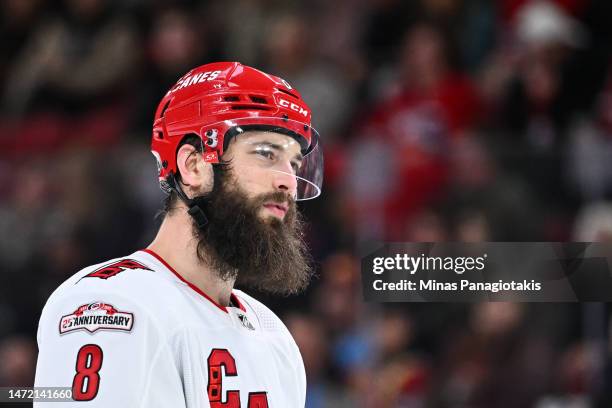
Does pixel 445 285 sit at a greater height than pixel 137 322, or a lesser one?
greater

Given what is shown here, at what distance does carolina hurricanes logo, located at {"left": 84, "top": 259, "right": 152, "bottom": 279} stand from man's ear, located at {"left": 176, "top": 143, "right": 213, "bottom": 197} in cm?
26

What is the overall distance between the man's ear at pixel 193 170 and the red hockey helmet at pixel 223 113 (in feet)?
0.07

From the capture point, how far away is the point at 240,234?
2.59 meters

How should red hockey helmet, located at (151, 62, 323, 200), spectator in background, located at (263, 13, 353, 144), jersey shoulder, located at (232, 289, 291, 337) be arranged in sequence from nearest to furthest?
red hockey helmet, located at (151, 62, 323, 200)
jersey shoulder, located at (232, 289, 291, 337)
spectator in background, located at (263, 13, 353, 144)

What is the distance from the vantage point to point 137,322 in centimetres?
223

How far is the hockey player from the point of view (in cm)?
225

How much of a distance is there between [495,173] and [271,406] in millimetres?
2638

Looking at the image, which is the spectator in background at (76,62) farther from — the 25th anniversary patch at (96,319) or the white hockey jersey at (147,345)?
the 25th anniversary patch at (96,319)

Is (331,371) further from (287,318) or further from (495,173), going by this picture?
(495,173)

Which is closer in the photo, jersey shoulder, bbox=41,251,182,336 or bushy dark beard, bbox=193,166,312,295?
jersey shoulder, bbox=41,251,182,336

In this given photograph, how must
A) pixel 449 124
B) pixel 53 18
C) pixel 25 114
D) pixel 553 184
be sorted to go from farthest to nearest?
pixel 53 18 → pixel 25 114 → pixel 449 124 → pixel 553 184

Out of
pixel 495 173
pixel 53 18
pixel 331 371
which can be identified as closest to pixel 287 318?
pixel 331 371

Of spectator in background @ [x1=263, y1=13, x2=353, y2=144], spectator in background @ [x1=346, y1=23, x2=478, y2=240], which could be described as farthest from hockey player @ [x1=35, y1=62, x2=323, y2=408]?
spectator in background @ [x1=263, y1=13, x2=353, y2=144]

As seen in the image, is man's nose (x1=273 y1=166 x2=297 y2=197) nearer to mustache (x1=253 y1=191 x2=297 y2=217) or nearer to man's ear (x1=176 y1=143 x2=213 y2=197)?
mustache (x1=253 y1=191 x2=297 y2=217)
